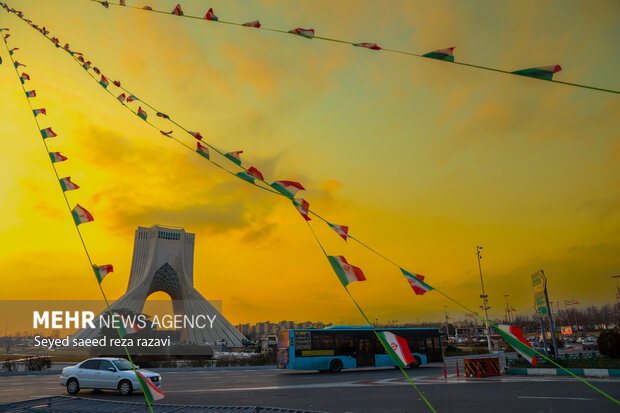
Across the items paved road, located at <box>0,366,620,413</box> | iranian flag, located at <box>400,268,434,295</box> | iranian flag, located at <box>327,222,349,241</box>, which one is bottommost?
paved road, located at <box>0,366,620,413</box>

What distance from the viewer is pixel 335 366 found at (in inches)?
966

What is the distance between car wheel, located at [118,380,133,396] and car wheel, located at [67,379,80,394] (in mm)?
1801

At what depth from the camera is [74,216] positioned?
20.9 ft

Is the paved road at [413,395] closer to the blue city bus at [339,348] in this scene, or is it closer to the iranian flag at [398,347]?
the iranian flag at [398,347]

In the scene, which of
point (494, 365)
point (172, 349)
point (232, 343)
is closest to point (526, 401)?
point (494, 365)

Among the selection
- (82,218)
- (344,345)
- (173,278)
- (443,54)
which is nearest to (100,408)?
(82,218)

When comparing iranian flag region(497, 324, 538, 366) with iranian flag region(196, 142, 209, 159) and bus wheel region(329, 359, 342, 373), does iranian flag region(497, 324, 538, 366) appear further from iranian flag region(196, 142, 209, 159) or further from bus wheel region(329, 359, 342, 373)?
bus wheel region(329, 359, 342, 373)

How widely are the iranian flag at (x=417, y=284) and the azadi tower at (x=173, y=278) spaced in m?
69.0

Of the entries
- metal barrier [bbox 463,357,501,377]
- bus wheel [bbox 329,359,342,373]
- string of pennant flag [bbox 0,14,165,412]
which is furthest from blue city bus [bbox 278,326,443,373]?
string of pennant flag [bbox 0,14,165,412]

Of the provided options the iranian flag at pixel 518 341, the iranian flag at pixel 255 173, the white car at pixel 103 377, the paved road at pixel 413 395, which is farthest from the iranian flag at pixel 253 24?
the white car at pixel 103 377

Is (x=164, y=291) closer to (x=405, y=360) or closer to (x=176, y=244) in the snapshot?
(x=176, y=244)

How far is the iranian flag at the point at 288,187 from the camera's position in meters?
5.35

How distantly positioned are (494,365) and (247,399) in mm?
12664

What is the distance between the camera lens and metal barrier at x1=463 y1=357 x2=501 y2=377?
757 inches
